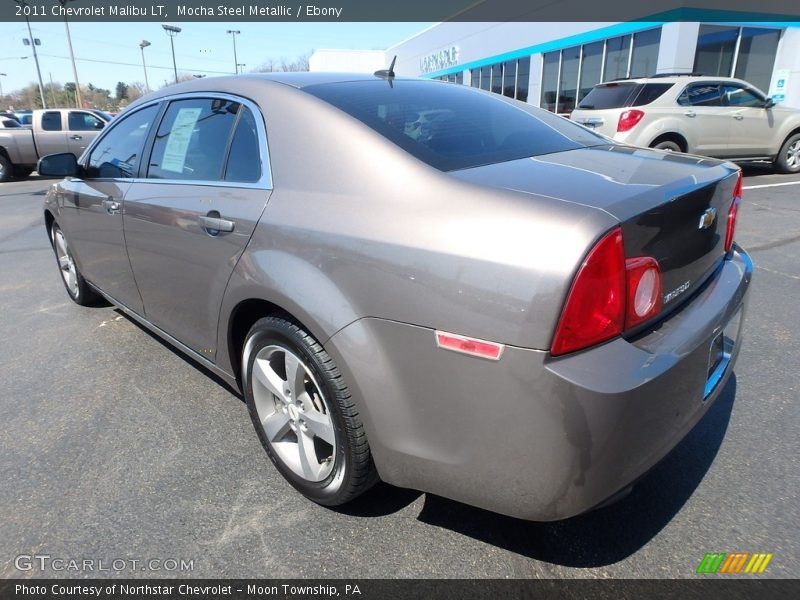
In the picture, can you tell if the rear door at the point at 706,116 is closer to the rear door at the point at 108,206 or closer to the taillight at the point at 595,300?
the rear door at the point at 108,206

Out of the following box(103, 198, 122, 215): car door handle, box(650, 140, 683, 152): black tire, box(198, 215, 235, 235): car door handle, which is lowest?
box(650, 140, 683, 152): black tire

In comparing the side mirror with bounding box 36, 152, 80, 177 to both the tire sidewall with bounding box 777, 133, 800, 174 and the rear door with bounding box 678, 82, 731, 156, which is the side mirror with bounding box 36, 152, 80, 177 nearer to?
the rear door with bounding box 678, 82, 731, 156

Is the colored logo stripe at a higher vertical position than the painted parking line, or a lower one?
lower

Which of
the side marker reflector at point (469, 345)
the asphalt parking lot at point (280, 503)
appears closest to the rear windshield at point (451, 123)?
the side marker reflector at point (469, 345)

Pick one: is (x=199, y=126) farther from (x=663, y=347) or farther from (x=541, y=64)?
(x=541, y=64)

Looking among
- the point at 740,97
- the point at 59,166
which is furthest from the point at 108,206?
the point at 740,97

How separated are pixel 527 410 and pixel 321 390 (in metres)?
0.81

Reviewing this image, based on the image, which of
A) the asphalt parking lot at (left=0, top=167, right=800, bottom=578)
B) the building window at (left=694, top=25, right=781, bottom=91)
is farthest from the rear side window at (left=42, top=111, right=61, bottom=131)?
the building window at (left=694, top=25, right=781, bottom=91)

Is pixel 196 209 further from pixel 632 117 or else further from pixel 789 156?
pixel 789 156

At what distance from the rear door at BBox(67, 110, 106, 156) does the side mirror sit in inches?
520

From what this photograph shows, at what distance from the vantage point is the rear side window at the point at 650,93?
30.3 feet

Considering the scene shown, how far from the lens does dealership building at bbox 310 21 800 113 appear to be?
15.1m

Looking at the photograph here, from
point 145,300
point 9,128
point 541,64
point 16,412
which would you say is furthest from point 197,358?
point 541,64

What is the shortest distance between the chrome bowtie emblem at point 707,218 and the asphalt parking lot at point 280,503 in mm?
879
